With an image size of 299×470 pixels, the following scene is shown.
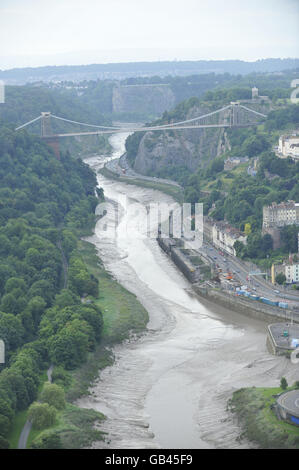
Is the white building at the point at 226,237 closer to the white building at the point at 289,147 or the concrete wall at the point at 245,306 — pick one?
the concrete wall at the point at 245,306

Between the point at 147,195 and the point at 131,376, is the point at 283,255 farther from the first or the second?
the point at 147,195

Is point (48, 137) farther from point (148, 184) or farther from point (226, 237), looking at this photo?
point (226, 237)

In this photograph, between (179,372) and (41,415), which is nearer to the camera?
(41,415)

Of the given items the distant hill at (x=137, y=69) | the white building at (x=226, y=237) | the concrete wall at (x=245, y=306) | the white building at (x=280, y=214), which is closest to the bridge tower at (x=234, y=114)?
the white building at (x=226, y=237)

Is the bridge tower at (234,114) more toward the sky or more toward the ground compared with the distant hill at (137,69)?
more toward the sky

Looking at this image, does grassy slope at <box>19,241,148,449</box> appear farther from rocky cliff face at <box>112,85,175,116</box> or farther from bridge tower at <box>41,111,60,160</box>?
rocky cliff face at <box>112,85,175,116</box>

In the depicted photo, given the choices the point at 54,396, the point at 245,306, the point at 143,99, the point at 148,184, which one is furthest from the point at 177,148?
the point at 143,99

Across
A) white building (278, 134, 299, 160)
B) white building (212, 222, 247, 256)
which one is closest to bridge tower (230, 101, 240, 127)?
white building (278, 134, 299, 160)
